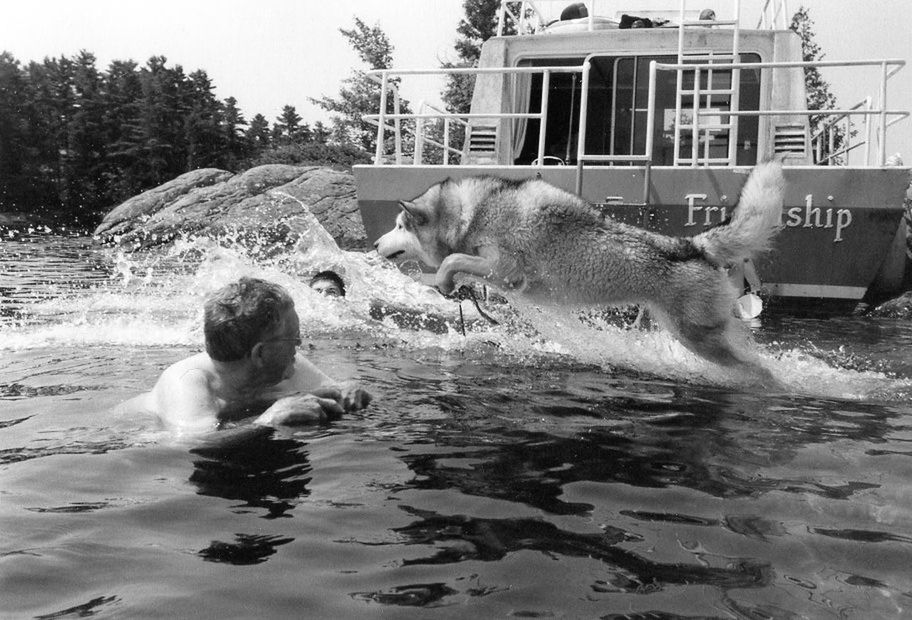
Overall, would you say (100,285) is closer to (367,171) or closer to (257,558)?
(367,171)

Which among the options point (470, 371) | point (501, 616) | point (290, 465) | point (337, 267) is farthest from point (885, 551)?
point (337, 267)

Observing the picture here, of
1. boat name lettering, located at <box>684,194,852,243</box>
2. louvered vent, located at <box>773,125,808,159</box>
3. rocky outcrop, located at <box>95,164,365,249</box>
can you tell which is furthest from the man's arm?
rocky outcrop, located at <box>95,164,365,249</box>

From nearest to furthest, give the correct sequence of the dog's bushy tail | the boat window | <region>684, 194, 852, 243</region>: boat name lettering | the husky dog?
the dog's bushy tail
the husky dog
<region>684, 194, 852, 243</region>: boat name lettering
the boat window

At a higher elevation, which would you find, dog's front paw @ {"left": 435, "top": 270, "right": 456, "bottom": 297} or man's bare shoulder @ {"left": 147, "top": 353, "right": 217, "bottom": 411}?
dog's front paw @ {"left": 435, "top": 270, "right": 456, "bottom": 297}

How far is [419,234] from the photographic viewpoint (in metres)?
7.61

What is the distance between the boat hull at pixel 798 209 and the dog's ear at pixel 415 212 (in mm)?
3204

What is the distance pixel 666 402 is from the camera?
18.7 feet

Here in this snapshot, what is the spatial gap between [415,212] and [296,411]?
3315mm

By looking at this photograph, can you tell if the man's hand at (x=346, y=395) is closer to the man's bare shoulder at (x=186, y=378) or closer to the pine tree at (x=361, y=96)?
the man's bare shoulder at (x=186, y=378)

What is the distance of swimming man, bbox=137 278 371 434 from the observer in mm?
4480

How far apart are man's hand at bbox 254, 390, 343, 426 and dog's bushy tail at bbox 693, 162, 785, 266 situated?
320cm

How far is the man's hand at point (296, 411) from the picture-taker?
14.8 feet

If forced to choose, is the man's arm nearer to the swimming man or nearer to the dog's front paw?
the swimming man

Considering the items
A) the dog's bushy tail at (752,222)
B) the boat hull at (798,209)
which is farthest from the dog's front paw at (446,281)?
the boat hull at (798,209)
